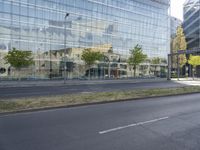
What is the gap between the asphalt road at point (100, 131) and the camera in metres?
5.82

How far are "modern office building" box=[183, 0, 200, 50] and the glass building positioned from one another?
75.0ft

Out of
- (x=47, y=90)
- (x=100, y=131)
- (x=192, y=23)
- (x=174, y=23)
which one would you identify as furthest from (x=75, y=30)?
(x=174, y=23)

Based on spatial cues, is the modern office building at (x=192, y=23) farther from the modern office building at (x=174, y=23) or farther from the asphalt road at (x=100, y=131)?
the asphalt road at (x=100, y=131)

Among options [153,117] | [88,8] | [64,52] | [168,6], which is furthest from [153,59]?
[153,117]

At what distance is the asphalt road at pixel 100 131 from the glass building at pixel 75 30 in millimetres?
30029

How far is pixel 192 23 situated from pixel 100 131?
284 ft

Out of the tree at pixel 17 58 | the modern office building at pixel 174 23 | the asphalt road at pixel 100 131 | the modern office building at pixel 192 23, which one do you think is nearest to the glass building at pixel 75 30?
the tree at pixel 17 58

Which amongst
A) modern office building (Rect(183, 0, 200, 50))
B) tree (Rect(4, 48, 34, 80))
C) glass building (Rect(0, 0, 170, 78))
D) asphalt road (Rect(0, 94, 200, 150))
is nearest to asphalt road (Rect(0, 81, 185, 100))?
asphalt road (Rect(0, 94, 200, 150))

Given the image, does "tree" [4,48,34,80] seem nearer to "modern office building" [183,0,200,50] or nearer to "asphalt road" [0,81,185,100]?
"asphalt road" [0,81,185,100]

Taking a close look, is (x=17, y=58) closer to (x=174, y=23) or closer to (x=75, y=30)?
(x=75, y=30)

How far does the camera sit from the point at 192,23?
277 ft

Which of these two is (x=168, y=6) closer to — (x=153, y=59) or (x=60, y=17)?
(x=153, y=59)

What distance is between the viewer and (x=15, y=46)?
38719 mm

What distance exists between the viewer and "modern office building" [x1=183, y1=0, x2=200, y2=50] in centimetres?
8050
